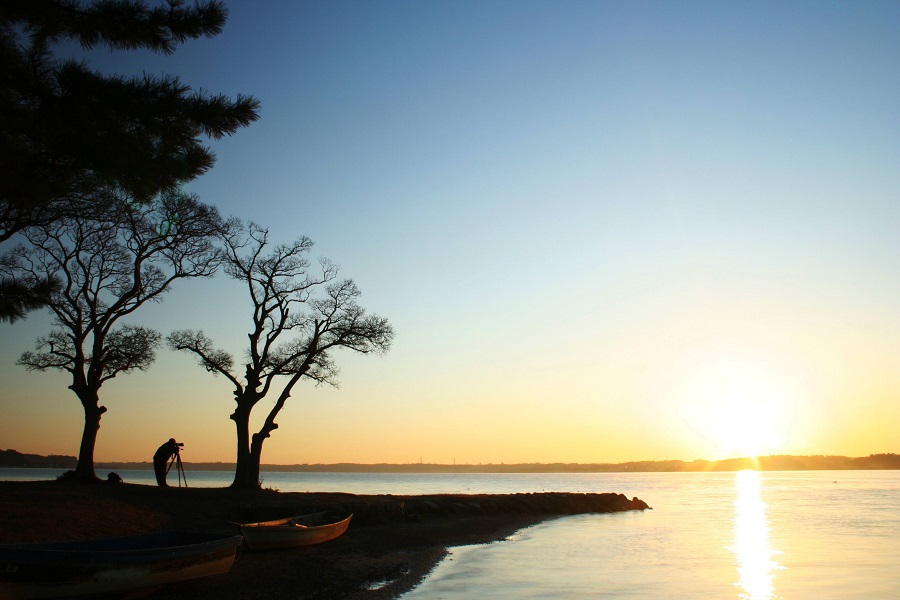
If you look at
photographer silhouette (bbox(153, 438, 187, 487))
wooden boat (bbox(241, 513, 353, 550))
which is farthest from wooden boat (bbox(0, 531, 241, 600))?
photographer silhouette (bbox(153, 438, 187, 487))

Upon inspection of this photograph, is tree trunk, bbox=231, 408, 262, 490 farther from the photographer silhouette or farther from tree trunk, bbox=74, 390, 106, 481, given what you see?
tree trunk, bbox=74, 390, 106, 481

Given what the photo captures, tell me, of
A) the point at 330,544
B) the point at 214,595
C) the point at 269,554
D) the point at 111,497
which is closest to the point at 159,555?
the point at 214,595

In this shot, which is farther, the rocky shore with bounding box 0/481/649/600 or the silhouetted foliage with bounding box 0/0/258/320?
the rocky shore with bounding box 0/481/649/600

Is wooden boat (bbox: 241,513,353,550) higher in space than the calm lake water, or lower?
higher

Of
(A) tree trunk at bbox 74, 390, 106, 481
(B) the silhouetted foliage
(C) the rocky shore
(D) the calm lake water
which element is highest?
(B) the silhouetted foliage

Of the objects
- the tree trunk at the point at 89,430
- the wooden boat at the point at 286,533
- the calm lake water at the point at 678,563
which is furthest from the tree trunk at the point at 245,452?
the calm lake water at the point at 678,563

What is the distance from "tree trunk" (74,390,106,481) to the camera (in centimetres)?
2536

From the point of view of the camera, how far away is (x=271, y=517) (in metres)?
22.8

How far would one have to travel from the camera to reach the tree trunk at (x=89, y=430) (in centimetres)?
2536

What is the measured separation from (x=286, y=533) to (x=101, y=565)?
7.35 m

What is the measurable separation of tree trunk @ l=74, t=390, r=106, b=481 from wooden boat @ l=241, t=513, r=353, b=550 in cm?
1006

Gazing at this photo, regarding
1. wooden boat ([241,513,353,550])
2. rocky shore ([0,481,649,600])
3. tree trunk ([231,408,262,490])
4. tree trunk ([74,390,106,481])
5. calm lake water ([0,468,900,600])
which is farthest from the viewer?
tree trunk ([231,408,262,490])

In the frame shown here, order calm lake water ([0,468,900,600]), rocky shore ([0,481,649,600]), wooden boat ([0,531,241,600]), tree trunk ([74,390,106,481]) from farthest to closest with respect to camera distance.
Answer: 1. tree trunk ([74,390,106,481])
2. calm lake water ([0,468,900,600])
3. rocky shore ([0,481,649,600])
4. wooden boat ([0,531,241,600])

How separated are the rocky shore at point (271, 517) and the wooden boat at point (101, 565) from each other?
0.65m
